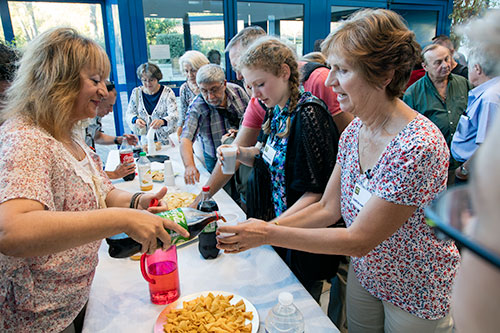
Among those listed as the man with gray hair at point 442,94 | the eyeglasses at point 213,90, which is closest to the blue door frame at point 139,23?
the eyeglasses at point 213,90

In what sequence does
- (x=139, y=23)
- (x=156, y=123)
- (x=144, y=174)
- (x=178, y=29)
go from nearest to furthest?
(x=144, y=174) < (x=156, y=123) < (x=139, y=23) < (x=178, y=29)

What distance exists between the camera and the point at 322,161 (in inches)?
58.6

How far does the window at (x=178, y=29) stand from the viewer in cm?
504

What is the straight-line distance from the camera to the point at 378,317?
128 centimetres

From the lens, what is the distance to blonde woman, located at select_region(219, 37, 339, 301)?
1.48 metres

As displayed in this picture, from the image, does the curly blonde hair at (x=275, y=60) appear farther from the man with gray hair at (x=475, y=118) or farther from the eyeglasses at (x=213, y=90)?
the man with gray hair at (x=475, y=118)

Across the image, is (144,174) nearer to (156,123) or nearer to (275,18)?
(156,123)

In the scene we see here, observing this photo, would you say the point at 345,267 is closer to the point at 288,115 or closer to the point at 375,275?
the point at 375,275

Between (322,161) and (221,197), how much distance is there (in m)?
0.89

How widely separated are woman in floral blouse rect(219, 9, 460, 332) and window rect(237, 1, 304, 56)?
189 inches

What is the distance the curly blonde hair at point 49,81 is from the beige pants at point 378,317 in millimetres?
1276

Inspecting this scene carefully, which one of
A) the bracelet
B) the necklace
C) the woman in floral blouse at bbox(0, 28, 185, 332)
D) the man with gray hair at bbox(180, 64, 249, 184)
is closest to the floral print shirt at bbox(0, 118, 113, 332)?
the woman in floral blouse at bbox(0, 28, 185, 332)

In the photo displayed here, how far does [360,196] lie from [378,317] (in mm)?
515

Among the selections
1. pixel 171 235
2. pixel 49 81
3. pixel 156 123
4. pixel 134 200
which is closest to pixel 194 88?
pixel 156 123
